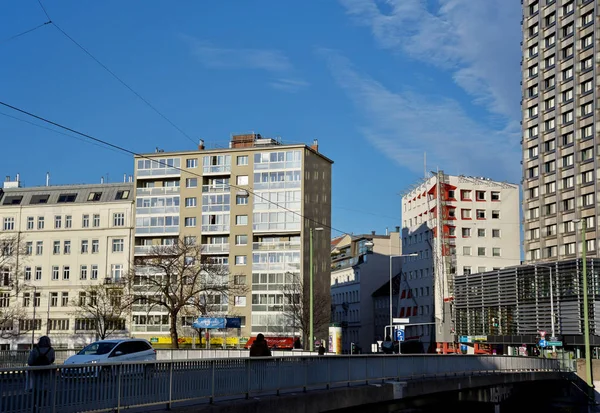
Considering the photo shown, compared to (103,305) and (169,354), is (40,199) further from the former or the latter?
(169,354)

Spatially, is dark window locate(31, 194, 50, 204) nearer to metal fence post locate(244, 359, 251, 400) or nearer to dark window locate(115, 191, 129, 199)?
dark window locate(115, 191, 129, 199)

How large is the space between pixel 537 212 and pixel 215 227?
3610 cm

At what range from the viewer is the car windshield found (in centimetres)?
3351

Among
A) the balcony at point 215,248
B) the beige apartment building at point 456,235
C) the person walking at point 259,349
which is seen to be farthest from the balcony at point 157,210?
the person walking at point 259,349

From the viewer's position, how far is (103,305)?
290 ft

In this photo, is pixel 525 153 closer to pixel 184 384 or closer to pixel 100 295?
pixel 100 295

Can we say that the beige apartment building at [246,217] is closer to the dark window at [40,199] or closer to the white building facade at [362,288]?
the dark window at [40,199]

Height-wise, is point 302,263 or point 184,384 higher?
point 302,263

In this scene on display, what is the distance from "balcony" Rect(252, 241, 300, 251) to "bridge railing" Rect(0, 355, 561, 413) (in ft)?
233

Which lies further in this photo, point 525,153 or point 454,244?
point 454,244

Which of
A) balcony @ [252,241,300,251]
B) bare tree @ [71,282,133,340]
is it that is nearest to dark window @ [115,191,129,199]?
bare tree @ [71,282,133,340]

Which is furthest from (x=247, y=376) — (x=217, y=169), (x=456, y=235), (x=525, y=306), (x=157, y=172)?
(x=456, y=235)

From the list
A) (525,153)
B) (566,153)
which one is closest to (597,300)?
(566,153)

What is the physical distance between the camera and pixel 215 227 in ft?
343
